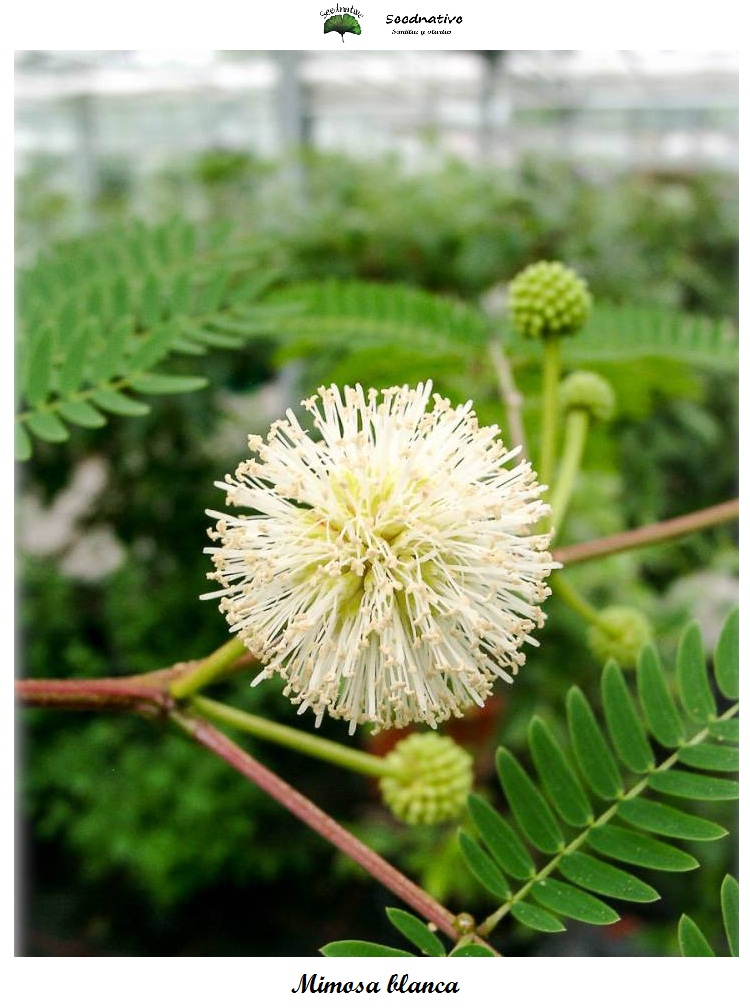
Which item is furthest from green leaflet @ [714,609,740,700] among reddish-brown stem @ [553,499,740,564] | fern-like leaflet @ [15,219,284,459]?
fern-like leaflet @ [15,219,284,459]

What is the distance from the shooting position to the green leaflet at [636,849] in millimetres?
725

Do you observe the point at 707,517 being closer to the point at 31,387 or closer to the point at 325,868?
the point at 31,387

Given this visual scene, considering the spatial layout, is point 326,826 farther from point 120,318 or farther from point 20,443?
point 120,318

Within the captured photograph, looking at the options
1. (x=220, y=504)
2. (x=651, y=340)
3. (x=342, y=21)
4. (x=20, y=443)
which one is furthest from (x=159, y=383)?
(x=220, y=504)

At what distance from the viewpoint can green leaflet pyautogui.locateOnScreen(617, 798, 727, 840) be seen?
0.72 metres

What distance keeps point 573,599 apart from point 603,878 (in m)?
0.27

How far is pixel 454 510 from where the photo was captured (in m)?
0.67

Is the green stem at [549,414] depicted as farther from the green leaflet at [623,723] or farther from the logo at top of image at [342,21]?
the logo at top of image at [342,21]

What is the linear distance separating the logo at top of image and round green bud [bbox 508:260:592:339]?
325mm

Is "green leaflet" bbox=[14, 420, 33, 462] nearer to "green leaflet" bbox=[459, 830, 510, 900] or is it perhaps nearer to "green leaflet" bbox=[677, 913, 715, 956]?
"green leaflet" bbox=[459, 830, 510, 900]

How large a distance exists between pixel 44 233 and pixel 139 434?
507 millimetres

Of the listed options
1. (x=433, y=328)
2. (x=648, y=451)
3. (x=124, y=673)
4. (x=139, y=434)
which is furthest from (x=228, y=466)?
(x=648, y=451)
